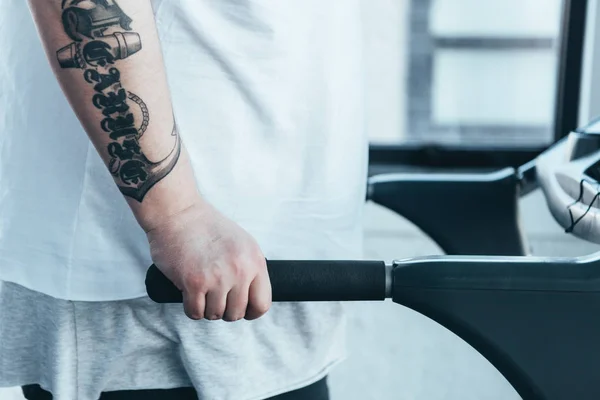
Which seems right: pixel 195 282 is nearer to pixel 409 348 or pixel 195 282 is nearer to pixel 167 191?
pixel 167 191

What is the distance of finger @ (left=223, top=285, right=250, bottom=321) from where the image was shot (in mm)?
505

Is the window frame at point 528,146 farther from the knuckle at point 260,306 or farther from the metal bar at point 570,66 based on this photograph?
the knuckle at point 260,306

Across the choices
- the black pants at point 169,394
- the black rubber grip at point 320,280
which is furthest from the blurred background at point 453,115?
the black rubber grip at point 320,280

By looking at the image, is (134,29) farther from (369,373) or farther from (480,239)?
(369,373)

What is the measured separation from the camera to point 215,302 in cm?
50

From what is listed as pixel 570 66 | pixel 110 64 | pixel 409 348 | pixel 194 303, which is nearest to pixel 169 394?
pixel 194 303

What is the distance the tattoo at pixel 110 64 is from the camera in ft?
1.63

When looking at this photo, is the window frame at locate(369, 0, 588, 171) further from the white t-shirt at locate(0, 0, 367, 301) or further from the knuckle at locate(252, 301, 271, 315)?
the knuckle at locate(252, 301, 271, 315)

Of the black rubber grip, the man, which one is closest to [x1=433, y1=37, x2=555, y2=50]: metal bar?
the man

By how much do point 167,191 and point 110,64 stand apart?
104 mm

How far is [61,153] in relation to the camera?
0.59 meters

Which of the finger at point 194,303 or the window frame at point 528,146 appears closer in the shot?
the finger at point 194,303

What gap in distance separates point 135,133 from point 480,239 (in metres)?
0.48

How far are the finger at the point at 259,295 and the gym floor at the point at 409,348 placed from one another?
1085mm
